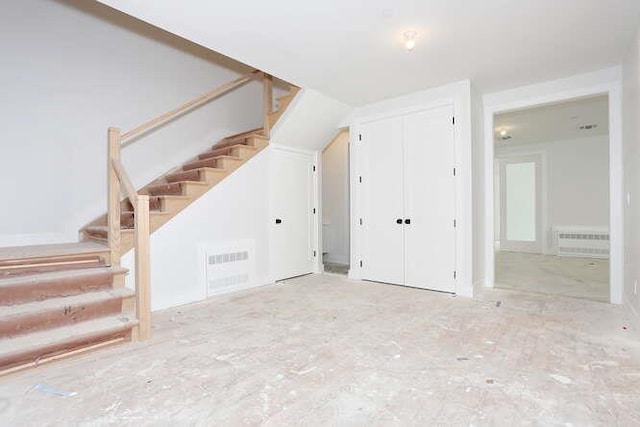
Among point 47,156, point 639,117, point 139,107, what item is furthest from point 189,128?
point 639,117

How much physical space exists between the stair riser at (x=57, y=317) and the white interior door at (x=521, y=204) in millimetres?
8161

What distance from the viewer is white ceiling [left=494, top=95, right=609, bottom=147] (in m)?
5.08

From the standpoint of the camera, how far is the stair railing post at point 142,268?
2543 mm

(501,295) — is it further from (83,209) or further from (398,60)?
(83,209)

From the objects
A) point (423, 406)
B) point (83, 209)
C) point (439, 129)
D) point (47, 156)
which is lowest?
point (423, 406)

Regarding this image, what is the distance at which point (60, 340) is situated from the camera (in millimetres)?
2199

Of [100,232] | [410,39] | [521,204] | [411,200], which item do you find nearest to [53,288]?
[100,232]

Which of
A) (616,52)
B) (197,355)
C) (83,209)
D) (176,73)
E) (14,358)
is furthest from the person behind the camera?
Result: (176,73)

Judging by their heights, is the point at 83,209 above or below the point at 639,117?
below

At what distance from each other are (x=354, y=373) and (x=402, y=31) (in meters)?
2.63

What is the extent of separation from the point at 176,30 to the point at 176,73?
223 cm

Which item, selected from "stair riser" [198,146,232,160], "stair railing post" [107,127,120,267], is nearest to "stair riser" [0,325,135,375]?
"stair railing post" [107,127,120,267]

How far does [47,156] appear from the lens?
11.9ft

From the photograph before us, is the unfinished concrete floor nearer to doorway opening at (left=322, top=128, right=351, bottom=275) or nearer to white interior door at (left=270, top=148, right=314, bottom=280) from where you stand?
white interior door at (left=270, top=148, right=314, bottom=280)
